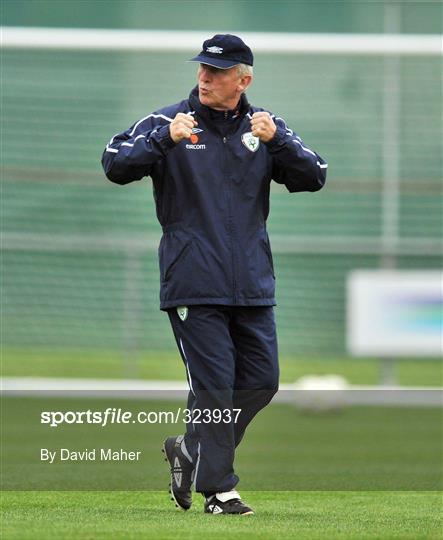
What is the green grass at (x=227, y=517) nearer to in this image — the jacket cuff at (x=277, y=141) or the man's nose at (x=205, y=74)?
the jacket cuff at (x=277, y=141)

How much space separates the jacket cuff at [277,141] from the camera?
5.10 meters

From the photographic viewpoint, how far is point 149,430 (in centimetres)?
903

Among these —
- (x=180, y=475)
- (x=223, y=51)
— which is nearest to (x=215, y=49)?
(x=223, y=51)

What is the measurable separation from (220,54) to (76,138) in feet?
26.3

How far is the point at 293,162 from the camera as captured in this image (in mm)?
5203

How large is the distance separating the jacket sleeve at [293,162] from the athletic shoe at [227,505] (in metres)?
1.10

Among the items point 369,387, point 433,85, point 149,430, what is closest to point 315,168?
point 149,430

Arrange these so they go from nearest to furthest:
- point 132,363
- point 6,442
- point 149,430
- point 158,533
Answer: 1. point 158,533
2. point 6,442
3. point 149,430
4. point 132,363

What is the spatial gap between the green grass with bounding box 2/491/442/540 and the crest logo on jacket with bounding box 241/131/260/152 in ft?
4.10

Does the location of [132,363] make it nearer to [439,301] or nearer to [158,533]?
[439,301]

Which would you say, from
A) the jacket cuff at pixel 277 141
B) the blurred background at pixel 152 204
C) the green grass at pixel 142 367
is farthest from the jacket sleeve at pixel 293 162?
the blurred background at pixel 152 204

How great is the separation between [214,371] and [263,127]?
832 millimetres

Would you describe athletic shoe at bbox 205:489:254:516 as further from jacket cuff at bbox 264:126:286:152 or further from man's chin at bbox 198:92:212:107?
man's chin at bbox 198:92:212:107

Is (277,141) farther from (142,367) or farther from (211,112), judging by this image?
(142,367)
